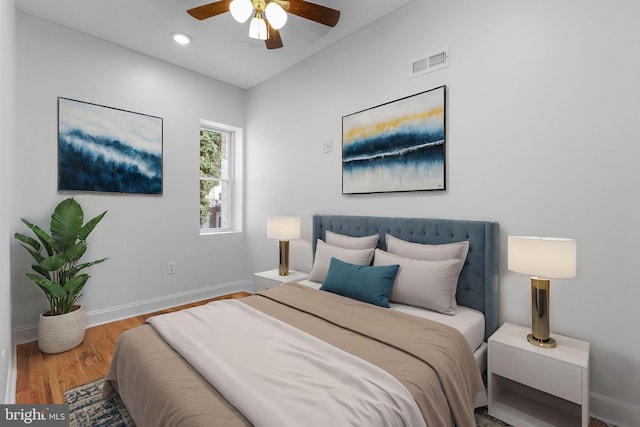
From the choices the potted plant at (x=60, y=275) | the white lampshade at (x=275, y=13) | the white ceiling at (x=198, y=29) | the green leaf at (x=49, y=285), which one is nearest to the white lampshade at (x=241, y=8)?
the white lampshade at (x=275, y=13)

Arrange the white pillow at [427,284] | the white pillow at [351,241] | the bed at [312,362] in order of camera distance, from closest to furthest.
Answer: the bed at [312,362], the white pillow at [427,284], the white pillow at [351,241]

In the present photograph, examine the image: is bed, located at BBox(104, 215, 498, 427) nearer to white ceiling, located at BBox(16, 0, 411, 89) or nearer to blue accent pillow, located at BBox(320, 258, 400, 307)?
blue accent pillow, located at BBox(320, 258, 400, 307)

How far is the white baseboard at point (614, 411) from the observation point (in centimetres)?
171

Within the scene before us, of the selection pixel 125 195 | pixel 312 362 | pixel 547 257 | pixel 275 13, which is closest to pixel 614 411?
pixel 547 257

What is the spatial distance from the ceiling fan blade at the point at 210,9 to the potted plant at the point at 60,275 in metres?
1.94

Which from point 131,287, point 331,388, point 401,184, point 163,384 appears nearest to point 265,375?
point 331,388

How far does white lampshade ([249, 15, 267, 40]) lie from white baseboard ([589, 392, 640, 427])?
10.5 ft

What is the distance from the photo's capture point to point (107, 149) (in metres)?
3.16

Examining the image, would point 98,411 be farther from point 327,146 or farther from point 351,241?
point 327,146

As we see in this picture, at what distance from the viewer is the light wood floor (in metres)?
2.01

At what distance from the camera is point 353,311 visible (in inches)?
79.0

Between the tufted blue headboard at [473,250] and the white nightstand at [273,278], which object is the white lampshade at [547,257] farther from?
the white nightstand at [273,278]

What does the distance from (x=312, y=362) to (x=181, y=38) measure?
3278 mm

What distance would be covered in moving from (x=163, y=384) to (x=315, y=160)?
2.61 m
